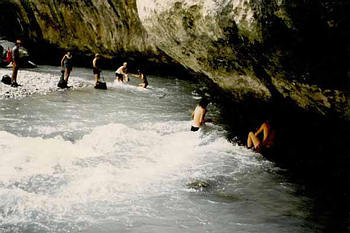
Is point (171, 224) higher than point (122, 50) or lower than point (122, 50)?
lower

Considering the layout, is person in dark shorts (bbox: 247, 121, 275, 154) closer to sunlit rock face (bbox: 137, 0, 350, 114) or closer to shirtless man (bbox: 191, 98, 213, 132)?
sunlit rock face (bbox: 137, 0, 350, 114)

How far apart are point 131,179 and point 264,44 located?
348cm

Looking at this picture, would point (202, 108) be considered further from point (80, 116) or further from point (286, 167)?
point (80, 116)

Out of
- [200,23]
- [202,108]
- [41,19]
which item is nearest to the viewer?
[200,23]

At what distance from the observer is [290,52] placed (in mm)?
6055

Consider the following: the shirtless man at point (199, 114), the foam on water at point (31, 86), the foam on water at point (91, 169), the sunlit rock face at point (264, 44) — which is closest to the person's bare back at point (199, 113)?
the shirtless man at point (199, 114)

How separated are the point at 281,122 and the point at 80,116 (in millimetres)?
6222

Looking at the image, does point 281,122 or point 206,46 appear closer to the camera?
point 206,46

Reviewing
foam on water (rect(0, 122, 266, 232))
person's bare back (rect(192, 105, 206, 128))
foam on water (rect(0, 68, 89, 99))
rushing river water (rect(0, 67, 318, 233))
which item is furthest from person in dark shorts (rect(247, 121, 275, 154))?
foam on water (rect(0, 68, 89, 99))

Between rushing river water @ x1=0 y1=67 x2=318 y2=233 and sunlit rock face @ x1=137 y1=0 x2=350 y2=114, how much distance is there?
6.16 feet

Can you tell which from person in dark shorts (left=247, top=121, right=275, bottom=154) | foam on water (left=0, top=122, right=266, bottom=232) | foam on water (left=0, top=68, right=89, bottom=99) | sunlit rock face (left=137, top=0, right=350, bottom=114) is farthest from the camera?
foam on water (left=0, top=68, right=89, bottom=99)

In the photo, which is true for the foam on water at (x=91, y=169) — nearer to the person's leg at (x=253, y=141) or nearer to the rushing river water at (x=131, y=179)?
the rushing river water at (x=131, y=179)

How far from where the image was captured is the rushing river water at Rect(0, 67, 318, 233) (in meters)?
5.16

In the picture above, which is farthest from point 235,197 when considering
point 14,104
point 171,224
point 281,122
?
point 14,104
